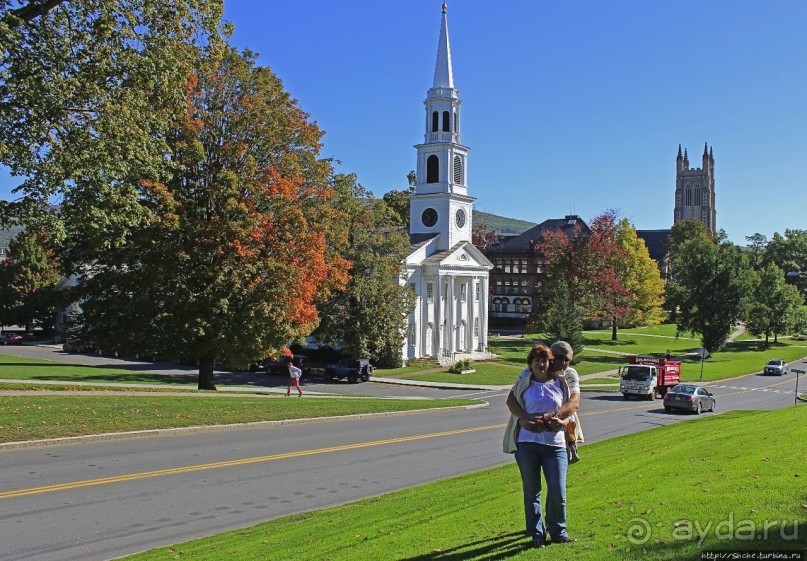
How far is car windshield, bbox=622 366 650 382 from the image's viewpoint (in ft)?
135

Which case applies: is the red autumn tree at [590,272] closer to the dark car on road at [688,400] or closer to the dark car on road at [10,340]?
the dark car on road at [688,400]

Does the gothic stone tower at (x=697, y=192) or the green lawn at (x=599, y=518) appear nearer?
the green lawn at (x=599, y=518)

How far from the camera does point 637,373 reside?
41.4 metres

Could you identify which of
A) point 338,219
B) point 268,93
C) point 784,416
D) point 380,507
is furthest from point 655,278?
point 380,507

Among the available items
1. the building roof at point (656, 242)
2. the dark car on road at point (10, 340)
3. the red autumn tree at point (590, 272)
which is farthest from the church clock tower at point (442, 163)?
the building roof at point (656, 242)

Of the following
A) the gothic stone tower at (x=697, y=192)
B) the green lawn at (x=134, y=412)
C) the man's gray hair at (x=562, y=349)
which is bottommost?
the green lawn at (x=134, y=412)

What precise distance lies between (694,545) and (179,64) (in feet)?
60.2

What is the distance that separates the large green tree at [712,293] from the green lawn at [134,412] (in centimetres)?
5705

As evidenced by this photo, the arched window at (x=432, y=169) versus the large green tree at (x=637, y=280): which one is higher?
the arched window at (x=432, y=169)

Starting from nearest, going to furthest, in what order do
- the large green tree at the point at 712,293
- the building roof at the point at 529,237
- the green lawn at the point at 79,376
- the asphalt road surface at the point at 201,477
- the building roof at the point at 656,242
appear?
the asphalt road surface at the point at 201,477, the green lawn at the point at 79,376, the large green tree at the point at 712,293, the building roof at the point at 529,237, the building roof at the point at 656,242

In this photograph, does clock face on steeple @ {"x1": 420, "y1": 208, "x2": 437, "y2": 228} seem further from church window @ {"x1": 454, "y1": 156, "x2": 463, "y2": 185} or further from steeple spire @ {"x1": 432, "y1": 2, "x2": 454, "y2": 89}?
steeple spire @ {"x1": 432, "y1": 2, "x2": 454, "y2": 89}

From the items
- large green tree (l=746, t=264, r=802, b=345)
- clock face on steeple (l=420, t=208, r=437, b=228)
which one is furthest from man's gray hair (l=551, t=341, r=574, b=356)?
large green tree (l=746, t=264, r=802, b=345)

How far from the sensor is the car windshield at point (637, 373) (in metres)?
41.1
